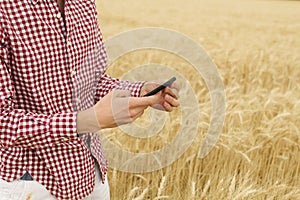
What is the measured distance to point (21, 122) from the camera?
975 mm

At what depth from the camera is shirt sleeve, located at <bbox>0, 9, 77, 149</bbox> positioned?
38.4 inches

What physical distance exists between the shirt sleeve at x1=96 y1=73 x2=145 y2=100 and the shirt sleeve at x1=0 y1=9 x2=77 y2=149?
0.93 feet

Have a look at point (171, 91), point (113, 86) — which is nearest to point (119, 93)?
point (171, 91)

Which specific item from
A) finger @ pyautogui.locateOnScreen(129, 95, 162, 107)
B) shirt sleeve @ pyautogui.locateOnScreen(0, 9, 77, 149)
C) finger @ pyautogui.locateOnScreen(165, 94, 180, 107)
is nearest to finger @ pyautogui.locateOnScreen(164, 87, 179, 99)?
finger @ pyautogui.locateOnScreen(165, 94, 180, 107)

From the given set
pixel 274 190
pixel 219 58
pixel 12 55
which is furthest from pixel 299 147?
pixel 219 58

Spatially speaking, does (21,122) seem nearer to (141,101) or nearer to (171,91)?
(141,101)

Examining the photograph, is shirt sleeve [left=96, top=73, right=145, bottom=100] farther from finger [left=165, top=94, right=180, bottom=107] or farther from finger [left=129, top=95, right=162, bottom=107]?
finger [left=129, top=95, right=162, bottom=107]

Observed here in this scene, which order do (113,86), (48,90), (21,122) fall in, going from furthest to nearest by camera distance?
(113,86), (48,90), (21,122)

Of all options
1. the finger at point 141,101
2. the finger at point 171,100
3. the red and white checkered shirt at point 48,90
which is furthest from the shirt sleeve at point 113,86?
the finger at point 141,101

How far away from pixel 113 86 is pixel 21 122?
0.35 metres

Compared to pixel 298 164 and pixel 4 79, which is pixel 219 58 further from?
pixel 4 79

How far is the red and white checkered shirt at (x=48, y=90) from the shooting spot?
0.98 metres

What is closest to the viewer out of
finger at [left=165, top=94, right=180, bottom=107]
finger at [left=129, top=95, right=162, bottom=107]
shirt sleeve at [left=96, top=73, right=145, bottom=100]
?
finger at [left=129, top=95, right=162, bottom=107]

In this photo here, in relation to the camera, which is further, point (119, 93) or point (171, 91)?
point (171, 91)
